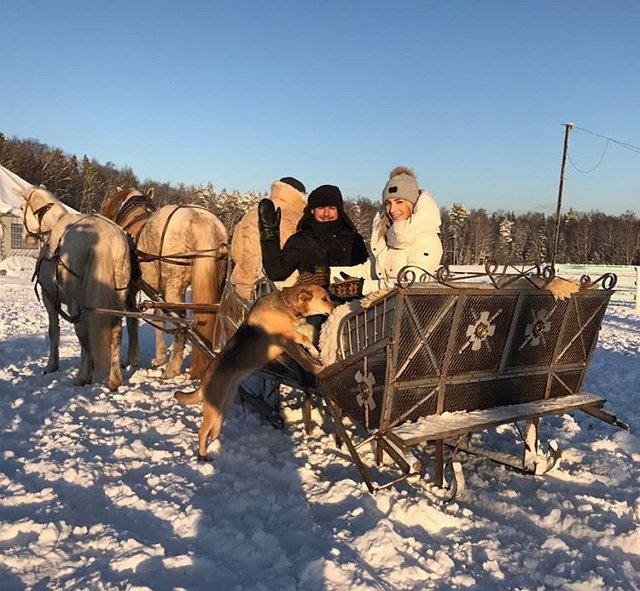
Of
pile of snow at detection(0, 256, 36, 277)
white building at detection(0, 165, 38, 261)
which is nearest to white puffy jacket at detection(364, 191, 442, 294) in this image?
pile of snow at detection(0, 256, 36, 277)

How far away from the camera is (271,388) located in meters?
6.01

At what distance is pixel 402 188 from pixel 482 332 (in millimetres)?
1291

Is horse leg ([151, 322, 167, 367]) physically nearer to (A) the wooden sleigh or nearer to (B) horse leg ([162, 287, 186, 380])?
(B) horse leg ([162, 287, 186, 380])

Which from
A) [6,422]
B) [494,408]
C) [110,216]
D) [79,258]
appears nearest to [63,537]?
[6,422]

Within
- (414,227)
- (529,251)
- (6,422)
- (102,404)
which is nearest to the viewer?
(414,227)

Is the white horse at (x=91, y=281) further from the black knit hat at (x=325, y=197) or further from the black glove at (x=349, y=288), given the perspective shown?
the black glove at (x=349, y=288)

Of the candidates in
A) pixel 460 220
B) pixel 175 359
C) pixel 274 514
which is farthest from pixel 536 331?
pixel 460 220

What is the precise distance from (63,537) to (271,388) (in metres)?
3.21

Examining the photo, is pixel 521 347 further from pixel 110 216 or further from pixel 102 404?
pixel 110 216

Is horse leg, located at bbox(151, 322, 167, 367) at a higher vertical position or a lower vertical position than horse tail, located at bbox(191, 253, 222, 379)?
lower

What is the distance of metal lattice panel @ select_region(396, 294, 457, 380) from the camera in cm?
329

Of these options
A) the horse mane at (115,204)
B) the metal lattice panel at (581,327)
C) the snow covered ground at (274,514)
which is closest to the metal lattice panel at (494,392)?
the metal lattice panel at (581,327)

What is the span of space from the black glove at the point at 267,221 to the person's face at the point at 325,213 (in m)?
0.55

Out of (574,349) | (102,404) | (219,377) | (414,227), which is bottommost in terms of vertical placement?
(102,404)
